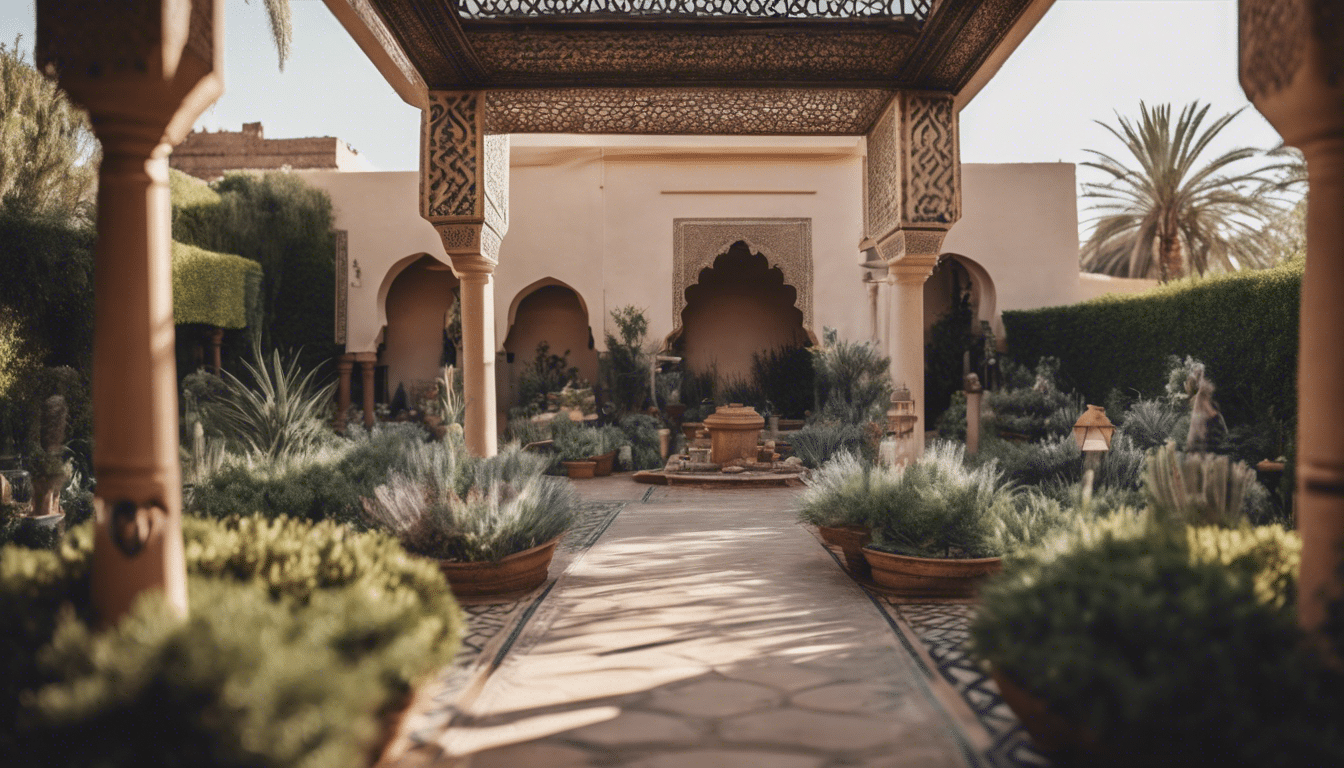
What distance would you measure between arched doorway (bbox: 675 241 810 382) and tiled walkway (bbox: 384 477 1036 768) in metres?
12.3

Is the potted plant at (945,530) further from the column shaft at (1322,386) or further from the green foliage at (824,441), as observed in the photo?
the green foliage at (824,441)

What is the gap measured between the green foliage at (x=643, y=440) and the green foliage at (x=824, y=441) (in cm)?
212

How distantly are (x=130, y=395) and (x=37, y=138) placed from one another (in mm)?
14087

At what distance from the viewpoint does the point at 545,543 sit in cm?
512

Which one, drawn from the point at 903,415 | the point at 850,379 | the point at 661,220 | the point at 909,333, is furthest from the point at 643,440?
the point at 903,415

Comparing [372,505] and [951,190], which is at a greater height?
[951,190]

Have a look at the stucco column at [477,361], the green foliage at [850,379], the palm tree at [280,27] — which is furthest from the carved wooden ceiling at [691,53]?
the palm tree at [280,27]

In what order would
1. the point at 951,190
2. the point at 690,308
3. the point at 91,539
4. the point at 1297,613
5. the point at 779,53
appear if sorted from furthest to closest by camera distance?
the point at 690,308 → the point at 951,190 → the point at 779,53 → the point at 91,539 → the point at 1297,613

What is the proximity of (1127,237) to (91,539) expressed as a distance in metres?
23.3

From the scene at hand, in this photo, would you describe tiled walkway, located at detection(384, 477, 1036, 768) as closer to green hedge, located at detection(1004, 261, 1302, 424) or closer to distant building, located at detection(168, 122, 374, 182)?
green hedge, located at detection(1004, 261, 1302, 424)

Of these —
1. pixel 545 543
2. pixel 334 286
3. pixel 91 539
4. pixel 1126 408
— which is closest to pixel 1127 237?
pixel 1126 408

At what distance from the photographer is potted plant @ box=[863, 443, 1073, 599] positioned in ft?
15.5

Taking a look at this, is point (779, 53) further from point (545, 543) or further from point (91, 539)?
point (91, 539)

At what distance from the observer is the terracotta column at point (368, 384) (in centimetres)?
1562
